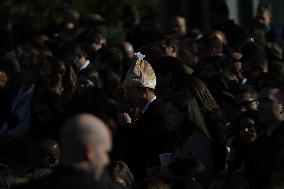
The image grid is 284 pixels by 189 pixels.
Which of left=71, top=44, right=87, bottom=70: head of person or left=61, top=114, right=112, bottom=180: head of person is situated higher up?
left=61, top=114, right=112, bottom=180: head of person

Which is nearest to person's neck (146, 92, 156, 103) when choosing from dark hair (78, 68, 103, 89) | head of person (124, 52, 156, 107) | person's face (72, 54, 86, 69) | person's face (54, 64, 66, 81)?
head of person (124, 52, 156, 107)

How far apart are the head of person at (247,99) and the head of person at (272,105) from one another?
1.62m

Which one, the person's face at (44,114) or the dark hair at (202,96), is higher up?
the dark hair at (202,96)

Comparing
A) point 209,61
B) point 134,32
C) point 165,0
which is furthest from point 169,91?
point 165,0

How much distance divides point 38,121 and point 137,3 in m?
20.6

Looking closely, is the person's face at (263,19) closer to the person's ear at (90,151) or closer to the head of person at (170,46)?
the head of person at (170,46)

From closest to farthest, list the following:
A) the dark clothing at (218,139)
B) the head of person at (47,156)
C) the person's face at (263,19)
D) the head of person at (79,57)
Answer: the dark clothing at (218,139) < the head of person at (47,156) < the head of person at (79,57) < the person's face at (263,19)

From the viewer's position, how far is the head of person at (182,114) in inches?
355

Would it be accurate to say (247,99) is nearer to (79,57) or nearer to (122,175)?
(122,175)

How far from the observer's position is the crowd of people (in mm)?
6191

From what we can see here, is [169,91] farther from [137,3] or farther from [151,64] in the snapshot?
[137,3]

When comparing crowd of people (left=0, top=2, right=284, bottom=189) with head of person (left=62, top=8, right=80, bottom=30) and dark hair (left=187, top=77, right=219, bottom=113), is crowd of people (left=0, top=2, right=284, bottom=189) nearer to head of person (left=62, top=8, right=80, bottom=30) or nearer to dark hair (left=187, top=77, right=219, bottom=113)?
dark hair (left=187, top=77, right=219, bottom=113)

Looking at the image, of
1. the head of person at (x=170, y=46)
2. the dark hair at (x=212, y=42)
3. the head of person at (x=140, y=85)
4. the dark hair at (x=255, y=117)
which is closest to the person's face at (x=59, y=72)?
the head of person at (x=170, y=46)

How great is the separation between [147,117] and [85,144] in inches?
148
